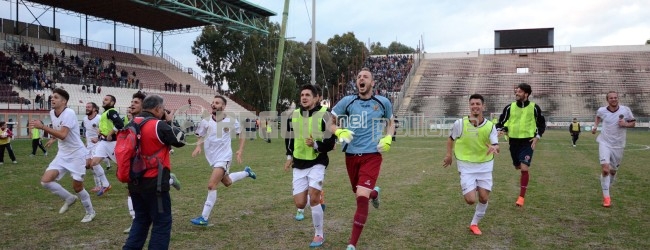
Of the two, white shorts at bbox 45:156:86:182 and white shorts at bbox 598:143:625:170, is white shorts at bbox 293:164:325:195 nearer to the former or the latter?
white shorts at bbox 45:156:86:182

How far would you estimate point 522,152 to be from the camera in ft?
30.8

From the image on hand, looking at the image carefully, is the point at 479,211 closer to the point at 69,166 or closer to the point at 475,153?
the point at 475,153

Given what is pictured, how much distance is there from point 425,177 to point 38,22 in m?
45.6

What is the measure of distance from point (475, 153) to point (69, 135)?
633 cm

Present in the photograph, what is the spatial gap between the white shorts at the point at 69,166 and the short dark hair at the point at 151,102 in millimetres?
3701

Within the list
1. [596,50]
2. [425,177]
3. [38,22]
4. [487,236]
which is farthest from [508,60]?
[487,236]

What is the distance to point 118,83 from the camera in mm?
46125

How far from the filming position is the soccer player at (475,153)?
730 centimetres

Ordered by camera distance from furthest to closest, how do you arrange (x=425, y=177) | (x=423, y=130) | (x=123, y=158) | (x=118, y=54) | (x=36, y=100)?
(x=118, y=54) < (x=423, y=130) < (x=36, y=100) < (x=425, y=177) < (x=123, y=158)

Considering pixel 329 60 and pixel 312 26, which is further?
pixel 329 60

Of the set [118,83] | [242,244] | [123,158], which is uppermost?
[118,83]

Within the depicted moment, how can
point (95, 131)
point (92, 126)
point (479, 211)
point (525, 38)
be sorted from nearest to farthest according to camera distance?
1. point (479, 211)
2. point (92, 126)
3. point (95, 131)
4. point (525, 38)

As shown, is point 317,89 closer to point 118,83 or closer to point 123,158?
point 123,158

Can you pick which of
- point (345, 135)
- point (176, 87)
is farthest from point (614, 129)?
point (176, 87)
